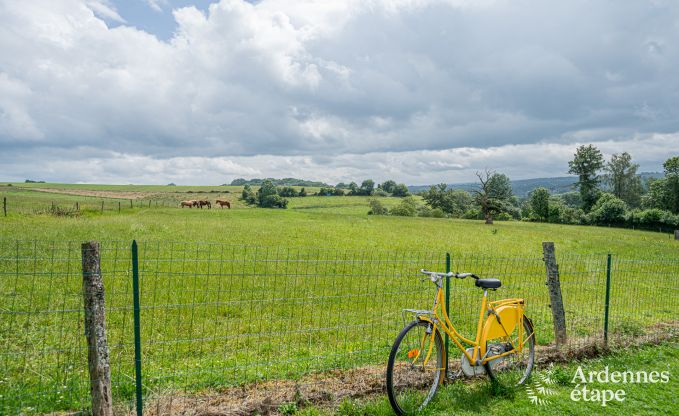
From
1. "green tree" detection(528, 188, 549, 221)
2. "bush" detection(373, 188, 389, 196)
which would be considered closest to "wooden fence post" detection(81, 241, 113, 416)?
"green tree" detection(528, 188, 549, 221)

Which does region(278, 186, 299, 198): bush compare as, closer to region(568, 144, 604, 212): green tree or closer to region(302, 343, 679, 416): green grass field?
region(568, 144, 604, 212): green tree

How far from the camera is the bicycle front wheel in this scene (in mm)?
4723

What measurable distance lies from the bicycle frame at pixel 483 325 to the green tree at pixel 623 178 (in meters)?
99.0

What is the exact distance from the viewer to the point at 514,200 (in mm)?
117312

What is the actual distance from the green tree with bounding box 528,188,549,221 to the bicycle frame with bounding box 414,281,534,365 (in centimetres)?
8427

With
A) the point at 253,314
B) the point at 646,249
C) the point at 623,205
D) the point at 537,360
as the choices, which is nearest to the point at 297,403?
the point at 537,360

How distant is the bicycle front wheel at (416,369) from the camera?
4723 mm

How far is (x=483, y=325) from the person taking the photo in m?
5.54

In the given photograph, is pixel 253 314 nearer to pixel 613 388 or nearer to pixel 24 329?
pixel 24 329

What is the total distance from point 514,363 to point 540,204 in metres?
84.5

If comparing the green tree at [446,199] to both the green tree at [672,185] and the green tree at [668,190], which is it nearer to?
the green tree at [668,190]

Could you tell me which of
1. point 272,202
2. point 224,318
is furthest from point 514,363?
point 272,202

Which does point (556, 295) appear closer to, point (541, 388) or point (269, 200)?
point (541, 388)

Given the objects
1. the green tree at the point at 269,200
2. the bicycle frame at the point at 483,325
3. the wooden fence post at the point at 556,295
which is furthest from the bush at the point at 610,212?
the bicycle frame at the point at 483,325
